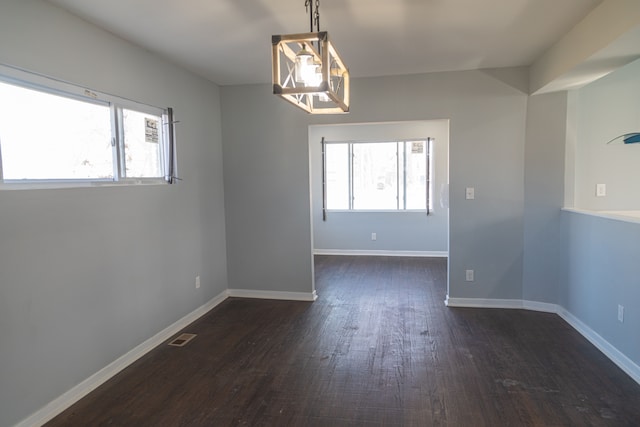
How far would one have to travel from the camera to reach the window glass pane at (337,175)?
6941mm

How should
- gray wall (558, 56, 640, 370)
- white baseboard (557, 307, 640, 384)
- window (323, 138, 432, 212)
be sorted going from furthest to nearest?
window (323, 138, 432, 212), gray wall (558, 56, 640, 370), white baseboard (557, 307, 640, 384)

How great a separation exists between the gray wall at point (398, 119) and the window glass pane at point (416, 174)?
2.65 m

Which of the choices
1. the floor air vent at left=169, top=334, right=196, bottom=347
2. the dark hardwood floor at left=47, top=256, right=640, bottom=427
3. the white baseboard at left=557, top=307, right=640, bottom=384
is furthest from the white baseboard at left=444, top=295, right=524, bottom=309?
the floor air vent at left=169, top=334, right=196, bottom=347

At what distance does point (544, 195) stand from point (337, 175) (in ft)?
12.4

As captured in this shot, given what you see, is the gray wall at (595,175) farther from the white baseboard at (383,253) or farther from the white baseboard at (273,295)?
the white baseboard at (383,253)

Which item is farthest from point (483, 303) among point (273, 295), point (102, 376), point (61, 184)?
point (61, 184)

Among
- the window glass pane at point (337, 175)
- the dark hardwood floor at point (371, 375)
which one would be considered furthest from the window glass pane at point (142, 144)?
the window glass pane at point (337, 175)

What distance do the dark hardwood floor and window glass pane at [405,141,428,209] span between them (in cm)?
300

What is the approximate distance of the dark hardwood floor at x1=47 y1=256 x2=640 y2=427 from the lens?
7.36 ft

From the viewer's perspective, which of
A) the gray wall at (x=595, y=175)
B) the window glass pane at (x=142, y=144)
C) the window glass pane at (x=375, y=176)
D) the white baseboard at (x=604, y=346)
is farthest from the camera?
the window glass pane at (x=375, y=176)

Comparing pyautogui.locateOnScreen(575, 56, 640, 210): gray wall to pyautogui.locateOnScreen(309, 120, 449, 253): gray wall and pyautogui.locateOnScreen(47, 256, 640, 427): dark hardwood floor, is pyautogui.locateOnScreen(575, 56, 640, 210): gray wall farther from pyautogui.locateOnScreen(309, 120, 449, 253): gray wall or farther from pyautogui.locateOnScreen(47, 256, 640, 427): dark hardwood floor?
pyautogui.locateOnScreen(309, 120, 449, 253): gray wall

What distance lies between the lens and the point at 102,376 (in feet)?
8.74

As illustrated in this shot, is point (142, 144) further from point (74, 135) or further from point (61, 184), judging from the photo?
point (61, 184)

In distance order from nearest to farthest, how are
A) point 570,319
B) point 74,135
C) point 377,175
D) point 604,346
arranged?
point 74,135 → point 604,346 → point 570,319 → point 377,175
